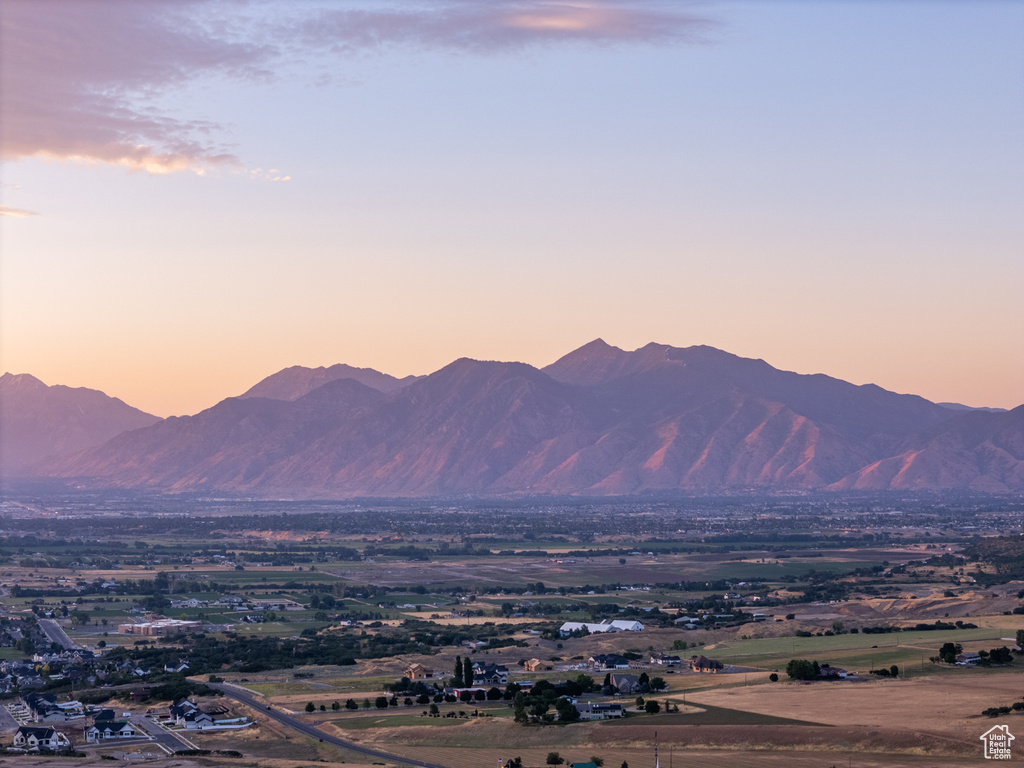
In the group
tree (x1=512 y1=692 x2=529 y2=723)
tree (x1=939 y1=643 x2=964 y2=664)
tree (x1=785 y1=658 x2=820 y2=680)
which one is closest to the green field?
tree (x1=512 y1=692 x2=529 y2=723)

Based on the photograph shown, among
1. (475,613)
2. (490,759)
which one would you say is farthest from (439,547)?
(490,759)

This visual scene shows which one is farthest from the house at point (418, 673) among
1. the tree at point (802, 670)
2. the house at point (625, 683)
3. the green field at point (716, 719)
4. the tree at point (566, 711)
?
the tree at point (802, 670)

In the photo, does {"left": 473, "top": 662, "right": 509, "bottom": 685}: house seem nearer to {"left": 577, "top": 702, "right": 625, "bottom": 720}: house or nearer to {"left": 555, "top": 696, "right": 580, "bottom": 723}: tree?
{"left": 577, "top": 702, "right": 625, "bottom": 720}: house

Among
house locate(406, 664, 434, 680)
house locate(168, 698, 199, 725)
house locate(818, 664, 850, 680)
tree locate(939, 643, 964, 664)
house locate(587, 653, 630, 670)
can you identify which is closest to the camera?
house locate(168, 698, 199, 725)

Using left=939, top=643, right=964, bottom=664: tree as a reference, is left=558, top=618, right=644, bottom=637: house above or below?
below

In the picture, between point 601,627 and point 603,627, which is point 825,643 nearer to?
point 603,627

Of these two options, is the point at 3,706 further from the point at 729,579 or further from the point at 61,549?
the point at 61,549
